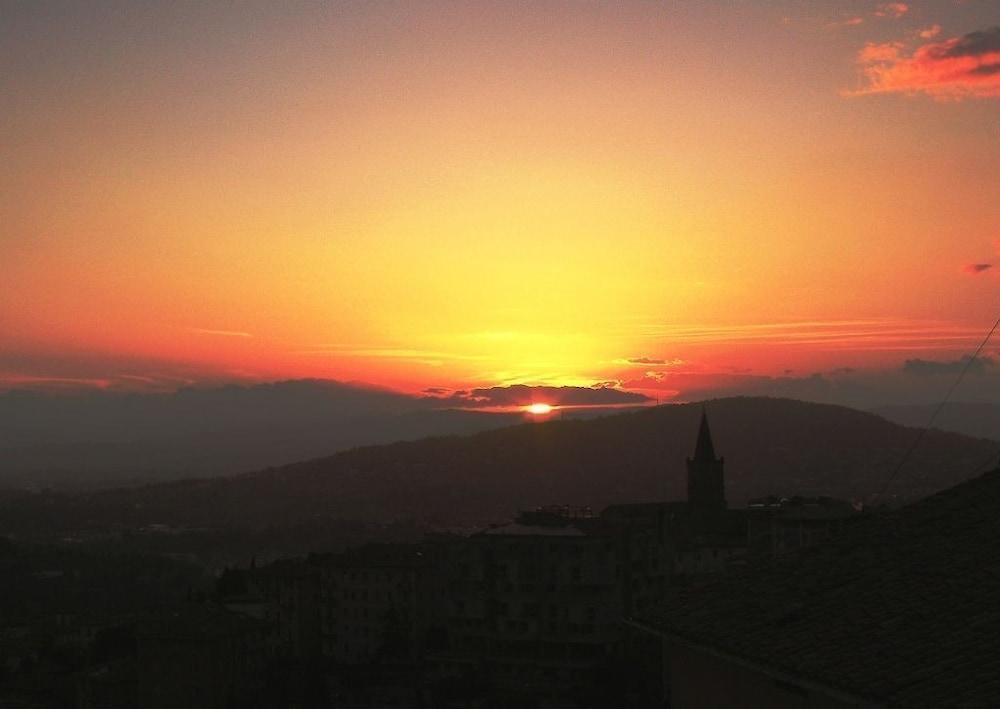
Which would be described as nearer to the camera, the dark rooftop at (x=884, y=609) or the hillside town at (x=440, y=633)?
the dark rooftop at (x=884, y=609)

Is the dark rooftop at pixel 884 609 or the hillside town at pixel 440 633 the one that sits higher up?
the dark rooftop at pixel 884 609

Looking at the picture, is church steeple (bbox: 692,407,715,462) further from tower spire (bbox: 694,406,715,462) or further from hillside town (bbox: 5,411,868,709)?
hillside town (bbox: 5,411,868,709)

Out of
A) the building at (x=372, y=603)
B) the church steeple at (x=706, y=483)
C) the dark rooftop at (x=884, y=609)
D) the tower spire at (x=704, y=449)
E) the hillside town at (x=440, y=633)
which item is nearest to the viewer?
the dark rooftop at (x=884, y=609)

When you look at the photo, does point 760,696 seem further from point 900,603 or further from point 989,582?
point 989,582

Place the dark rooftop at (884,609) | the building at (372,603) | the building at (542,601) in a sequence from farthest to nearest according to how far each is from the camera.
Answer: the building at (372,603)
the building at (542,601)
the dark rooftop at (884,609)

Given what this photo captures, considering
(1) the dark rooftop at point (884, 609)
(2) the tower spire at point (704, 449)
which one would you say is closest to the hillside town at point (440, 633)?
(2) the tower spire at point (704, 449)

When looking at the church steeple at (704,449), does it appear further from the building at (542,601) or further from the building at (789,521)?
the building at (542,601)

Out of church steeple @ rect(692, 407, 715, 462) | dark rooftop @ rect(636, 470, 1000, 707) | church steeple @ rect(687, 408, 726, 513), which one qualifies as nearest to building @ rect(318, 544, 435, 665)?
church steeple @ rect(687, 408, 726, 513)

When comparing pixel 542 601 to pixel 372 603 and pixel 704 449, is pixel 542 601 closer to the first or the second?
pixel 372 603

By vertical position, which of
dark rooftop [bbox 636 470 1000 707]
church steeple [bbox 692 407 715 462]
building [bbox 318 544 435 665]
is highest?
dark rooftop [bbox 636 470 1000 707]
